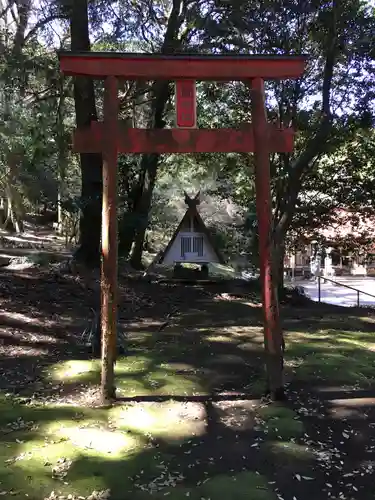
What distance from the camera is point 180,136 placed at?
505cm

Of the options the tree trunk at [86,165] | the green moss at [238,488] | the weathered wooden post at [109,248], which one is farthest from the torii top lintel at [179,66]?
the tree trunk at [86,165]

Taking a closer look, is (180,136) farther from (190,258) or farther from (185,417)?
(190,258)

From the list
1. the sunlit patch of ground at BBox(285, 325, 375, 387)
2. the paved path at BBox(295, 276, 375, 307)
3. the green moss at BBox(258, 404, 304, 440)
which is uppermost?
the sunlit patch of ground at BBox(285, 325, 375, 387)

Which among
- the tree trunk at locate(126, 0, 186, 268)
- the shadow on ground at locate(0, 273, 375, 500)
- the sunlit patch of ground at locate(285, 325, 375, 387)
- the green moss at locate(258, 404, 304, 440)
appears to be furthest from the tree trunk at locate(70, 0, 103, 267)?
the green moss at locate(258, 404, 304, 440)

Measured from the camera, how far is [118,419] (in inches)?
178

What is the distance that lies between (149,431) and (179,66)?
11.1 ft

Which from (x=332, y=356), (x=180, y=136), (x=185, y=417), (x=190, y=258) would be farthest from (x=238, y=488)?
(x=190, y=258)

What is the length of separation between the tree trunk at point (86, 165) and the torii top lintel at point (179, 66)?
5.97 meters

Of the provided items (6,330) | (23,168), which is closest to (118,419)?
(6,330)

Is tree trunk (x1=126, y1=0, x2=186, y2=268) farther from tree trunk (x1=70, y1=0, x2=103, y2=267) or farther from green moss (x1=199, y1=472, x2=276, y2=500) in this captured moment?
green moss (x1=199, y1=472, x2=276, y2=500)

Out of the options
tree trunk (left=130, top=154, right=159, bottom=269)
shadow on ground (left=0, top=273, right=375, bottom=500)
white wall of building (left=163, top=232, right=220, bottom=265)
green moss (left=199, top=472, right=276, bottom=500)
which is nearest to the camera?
green moss (left=199, top=472, right=276, bottom=500)

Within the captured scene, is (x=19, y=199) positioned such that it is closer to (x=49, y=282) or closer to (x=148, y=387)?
(x=49, y=282)

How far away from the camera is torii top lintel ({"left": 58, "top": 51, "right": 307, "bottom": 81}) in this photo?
484 cm

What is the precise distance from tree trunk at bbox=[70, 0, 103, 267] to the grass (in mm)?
4673
